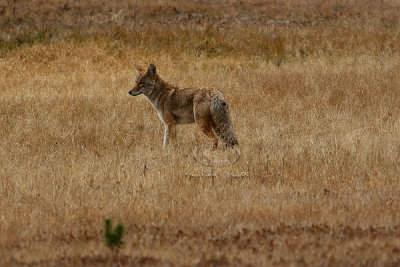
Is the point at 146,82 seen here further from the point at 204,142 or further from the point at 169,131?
the point at 204,142

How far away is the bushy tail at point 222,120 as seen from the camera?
9.57 metres

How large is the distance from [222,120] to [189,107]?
27.1 inches

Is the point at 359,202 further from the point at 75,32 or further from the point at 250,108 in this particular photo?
the point at 75,32

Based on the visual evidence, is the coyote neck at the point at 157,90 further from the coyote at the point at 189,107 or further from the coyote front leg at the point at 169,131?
the coyote front leg at the point at 169,131

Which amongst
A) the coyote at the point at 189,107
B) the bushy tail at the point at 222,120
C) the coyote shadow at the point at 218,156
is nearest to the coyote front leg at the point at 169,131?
the coyote at the point at 189,107

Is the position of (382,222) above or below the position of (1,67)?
below

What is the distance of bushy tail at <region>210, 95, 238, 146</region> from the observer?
957 cm

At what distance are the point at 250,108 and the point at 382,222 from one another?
7.69m

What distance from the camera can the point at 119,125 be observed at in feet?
39.4

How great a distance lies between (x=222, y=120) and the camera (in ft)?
31.6

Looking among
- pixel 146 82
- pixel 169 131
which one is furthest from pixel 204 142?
pixel 146 82

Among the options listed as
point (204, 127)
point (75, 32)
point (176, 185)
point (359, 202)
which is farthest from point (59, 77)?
point (359, 202)

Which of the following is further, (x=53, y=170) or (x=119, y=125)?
(x=119, y=125)

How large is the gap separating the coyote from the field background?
48 cm
